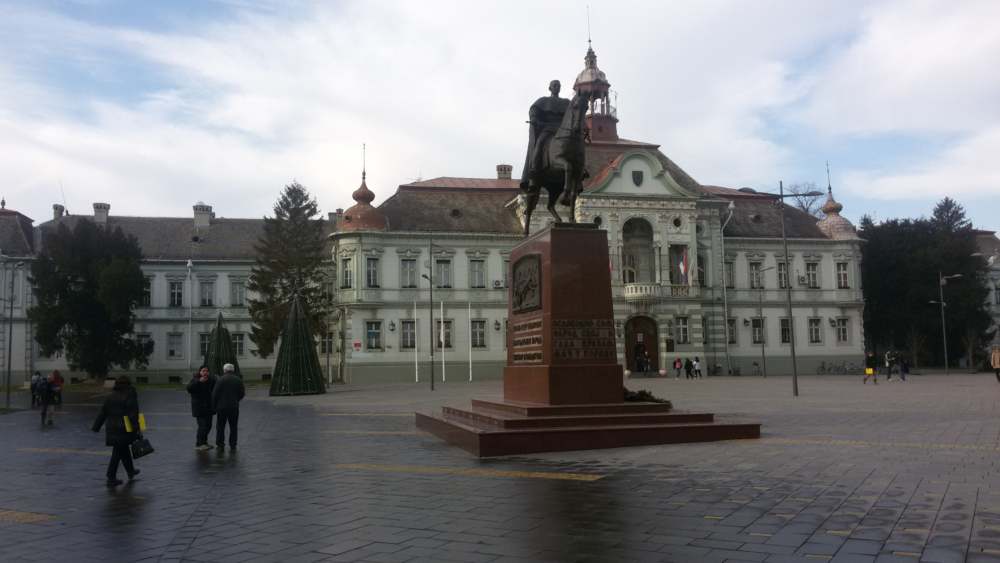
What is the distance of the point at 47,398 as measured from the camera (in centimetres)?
2277

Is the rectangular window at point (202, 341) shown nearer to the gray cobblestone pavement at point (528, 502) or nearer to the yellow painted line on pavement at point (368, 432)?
the yellow painted line on pavement at point (368, 432)

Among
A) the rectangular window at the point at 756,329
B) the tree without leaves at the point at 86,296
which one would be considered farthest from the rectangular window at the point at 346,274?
the rectangular window at the point at 756,329

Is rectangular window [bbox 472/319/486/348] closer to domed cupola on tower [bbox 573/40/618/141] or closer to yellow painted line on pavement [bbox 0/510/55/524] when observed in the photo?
domed cupola on tower [bbox 573/40/618/141]

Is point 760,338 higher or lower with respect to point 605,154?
lower

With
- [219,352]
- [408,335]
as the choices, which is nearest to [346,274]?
[408,335]

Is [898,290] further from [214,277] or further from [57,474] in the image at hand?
[57,474]

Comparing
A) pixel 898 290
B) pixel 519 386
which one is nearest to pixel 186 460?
pixel 519 386

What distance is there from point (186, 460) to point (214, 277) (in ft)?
168

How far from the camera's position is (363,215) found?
2036 inches

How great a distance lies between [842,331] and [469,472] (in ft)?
173

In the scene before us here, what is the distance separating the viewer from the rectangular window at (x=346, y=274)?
51844 millimetres

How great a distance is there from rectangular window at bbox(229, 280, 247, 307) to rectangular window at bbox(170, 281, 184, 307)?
3444 millimetres

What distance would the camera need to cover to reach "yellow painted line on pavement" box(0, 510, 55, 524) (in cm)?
817

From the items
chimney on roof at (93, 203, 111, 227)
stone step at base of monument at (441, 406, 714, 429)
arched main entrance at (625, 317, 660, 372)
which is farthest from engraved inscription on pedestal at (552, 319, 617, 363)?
chimney on roof at (93, 203, 111, 227)
